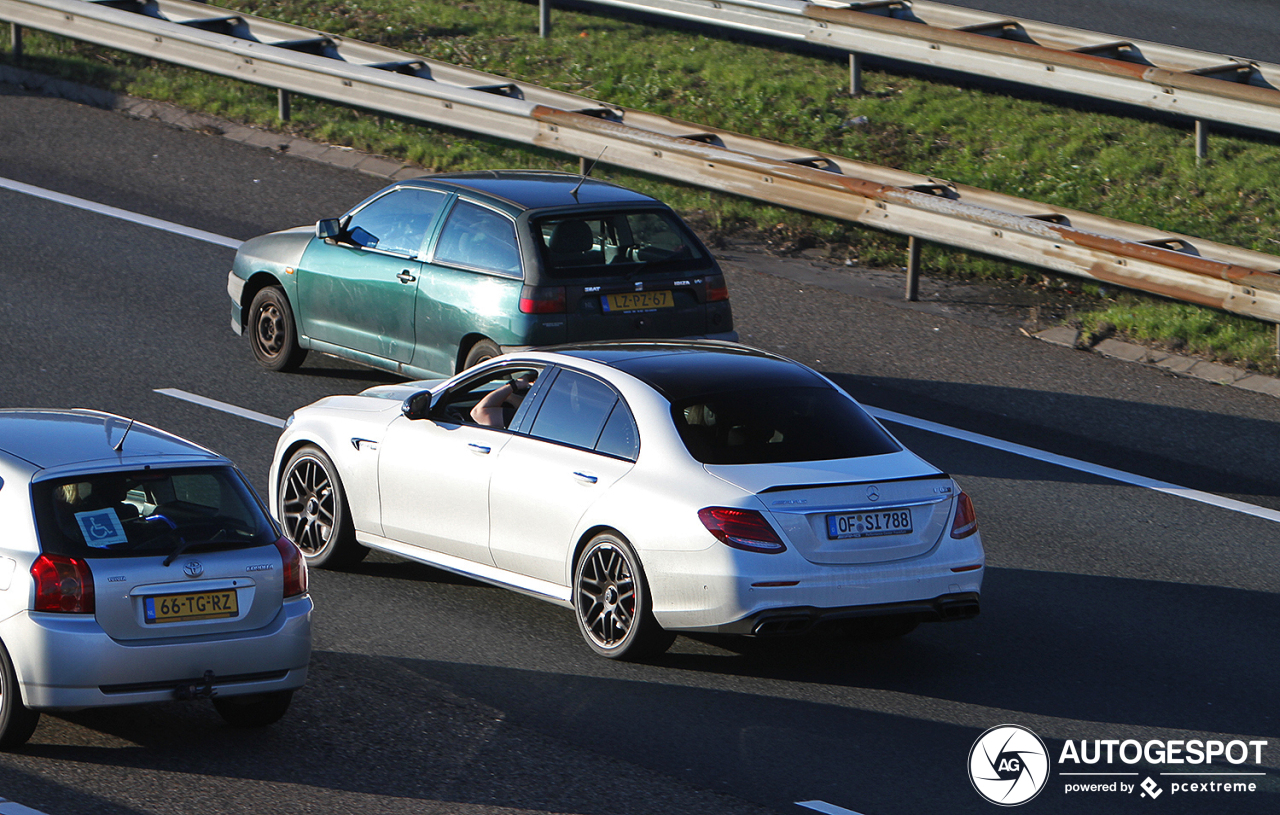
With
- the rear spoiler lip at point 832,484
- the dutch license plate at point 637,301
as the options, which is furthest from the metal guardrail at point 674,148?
the rear spoiler lip at point 832,484

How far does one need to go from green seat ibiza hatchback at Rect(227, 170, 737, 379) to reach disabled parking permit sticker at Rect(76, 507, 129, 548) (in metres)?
4.94

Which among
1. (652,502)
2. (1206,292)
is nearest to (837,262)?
(1206,292)

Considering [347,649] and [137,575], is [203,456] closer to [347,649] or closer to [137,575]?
[137,575]

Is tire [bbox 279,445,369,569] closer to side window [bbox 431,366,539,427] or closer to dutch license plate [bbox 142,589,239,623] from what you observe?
side window [bbox 431,366,539,427]

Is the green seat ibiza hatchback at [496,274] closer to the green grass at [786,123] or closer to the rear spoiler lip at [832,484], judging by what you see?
the rear spoiler lip at [832,484]

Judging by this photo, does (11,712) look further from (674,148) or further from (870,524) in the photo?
(674,148)

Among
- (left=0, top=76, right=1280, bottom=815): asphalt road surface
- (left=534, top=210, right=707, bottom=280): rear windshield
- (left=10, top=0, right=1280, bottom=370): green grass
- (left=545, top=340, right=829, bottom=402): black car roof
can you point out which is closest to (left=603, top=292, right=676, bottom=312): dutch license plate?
(left=534, top=210, right=707, bottom=280): rear windshield

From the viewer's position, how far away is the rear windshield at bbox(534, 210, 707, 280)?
39.5ft

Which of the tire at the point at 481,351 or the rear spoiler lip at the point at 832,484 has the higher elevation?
the rear spoiler lip at the point at 832,484

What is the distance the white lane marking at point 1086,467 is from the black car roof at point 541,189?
96.9 inches

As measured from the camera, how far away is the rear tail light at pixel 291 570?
7480 mm

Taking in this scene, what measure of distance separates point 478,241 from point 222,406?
2.19 meters

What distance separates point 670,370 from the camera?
356 inches

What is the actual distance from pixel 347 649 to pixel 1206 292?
797 centimetres
